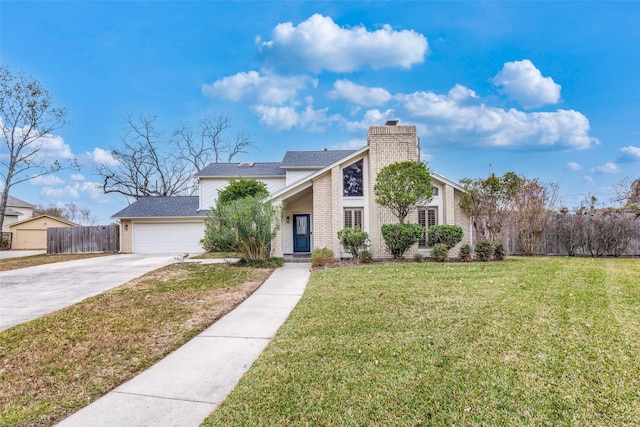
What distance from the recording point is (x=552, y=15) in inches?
440

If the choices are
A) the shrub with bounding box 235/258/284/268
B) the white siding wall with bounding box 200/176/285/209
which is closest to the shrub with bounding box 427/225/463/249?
the shrub with bounding box 235/258/284/268

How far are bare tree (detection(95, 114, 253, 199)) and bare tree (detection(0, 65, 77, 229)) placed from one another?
6069mm

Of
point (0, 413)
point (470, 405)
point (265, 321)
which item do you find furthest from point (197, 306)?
point (470, 405)

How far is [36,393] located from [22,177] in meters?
26.6

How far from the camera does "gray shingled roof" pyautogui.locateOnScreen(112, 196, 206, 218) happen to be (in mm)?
19750

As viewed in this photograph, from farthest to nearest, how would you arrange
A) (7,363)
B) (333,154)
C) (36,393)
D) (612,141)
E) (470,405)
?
(333,154) → (612,141) → (7,363) → (36,393) → (470,405)

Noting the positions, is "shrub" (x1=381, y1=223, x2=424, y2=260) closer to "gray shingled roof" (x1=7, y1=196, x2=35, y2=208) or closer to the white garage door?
the white garage door

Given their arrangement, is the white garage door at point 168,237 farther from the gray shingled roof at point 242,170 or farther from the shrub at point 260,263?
the shrub at point 260,263

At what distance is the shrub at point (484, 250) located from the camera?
11.8 metres

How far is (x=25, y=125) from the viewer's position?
71.1 ft

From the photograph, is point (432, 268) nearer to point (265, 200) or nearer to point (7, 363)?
point (265, 200)

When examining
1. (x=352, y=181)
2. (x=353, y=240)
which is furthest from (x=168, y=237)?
(x=353, y=240)

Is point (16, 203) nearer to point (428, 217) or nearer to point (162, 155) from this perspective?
point (162, 155)

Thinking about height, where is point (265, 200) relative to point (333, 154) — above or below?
below
